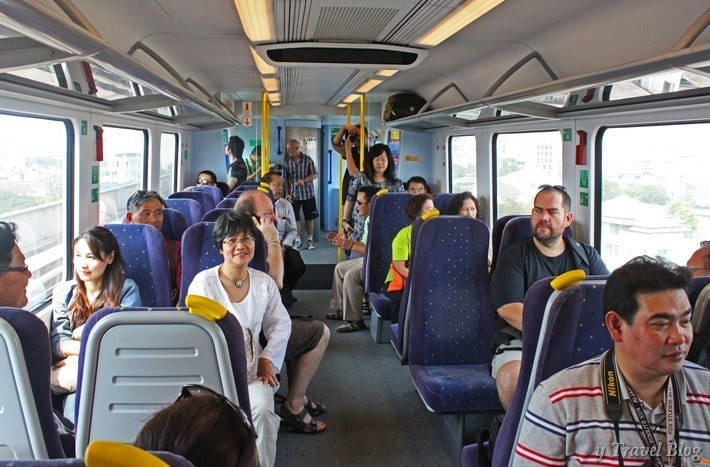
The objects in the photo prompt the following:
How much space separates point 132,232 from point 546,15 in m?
3.13

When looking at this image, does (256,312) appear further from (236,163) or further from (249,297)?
(236,163)

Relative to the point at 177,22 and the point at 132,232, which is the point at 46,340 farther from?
the point at 177,22

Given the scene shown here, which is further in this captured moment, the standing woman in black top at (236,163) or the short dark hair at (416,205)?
the standing woman in black top at (236,163)

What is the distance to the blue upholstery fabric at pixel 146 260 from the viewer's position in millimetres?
4062

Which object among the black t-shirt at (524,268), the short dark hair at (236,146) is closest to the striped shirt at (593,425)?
the black t-shirt at (524,268)

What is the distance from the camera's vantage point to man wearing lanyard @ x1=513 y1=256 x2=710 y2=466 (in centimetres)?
182

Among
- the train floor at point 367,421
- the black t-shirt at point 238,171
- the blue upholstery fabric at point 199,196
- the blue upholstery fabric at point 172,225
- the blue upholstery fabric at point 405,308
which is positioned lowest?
the train floor at point 367,421

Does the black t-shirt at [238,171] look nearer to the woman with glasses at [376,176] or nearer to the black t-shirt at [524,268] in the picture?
the woman with glasses at [376,176]

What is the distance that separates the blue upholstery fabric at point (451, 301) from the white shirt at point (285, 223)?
370 centimetres

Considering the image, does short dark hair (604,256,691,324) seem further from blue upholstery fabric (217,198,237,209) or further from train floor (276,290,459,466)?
blue upholstery fabric (217,198,237,209)

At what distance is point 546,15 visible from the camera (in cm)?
471

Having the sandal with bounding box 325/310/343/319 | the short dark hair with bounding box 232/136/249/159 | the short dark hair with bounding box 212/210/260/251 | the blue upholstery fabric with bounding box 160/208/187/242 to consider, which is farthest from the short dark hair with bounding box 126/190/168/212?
the short dark hair with bounding box 232/136/249/159

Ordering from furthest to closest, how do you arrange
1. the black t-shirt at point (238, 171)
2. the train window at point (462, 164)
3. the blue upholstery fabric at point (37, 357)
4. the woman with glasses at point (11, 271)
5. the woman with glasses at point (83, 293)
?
the black t-shirt at point (238, 171) → the train window at point (462, 164) → the woman with glasses at point (83, 293) → the woman with glasses at point (11, 271) → the blue upholstery fabric at point (37, 357)

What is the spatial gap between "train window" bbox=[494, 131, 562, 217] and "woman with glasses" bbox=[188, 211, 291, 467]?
3326 mm
